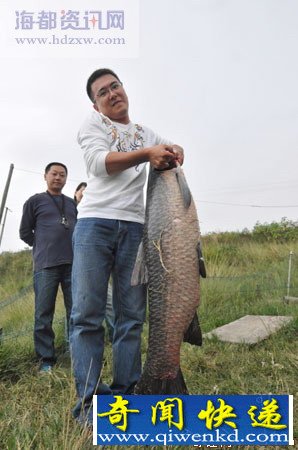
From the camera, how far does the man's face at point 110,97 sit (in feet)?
9.21

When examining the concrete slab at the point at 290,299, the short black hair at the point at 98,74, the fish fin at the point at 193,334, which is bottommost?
the concrete slab at the point at 290,299

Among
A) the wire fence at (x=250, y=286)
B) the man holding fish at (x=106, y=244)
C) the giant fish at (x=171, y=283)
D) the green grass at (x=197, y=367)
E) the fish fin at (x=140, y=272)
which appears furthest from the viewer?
the wire fence at (x=250, y=286)

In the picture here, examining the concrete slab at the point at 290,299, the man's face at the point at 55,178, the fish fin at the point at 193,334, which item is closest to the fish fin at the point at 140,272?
the fish fin at the point at 193,334

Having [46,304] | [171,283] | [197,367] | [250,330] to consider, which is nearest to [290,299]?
[250,330]

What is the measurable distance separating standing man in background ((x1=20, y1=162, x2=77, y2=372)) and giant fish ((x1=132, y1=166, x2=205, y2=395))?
98.0 inches

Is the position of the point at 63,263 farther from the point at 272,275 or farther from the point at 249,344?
the point at 272,275

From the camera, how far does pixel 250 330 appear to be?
5055mm

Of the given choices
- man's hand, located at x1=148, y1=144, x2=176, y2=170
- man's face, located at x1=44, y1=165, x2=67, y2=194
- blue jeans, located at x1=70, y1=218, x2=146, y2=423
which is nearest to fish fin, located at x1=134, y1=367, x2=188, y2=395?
blue jeans, located at x1=70, y1=218, x2=146, y2=423

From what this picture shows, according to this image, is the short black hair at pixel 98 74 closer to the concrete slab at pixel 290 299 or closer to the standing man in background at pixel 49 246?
the standing man in background at pixel 49 246

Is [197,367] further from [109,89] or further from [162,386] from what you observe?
[109,89]

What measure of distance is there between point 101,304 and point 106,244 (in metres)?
0.34

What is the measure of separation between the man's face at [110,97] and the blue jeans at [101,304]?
667 mm

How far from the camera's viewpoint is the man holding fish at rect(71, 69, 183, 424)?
2648 mm

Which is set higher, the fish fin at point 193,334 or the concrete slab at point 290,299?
the fish fin at point 193,334
